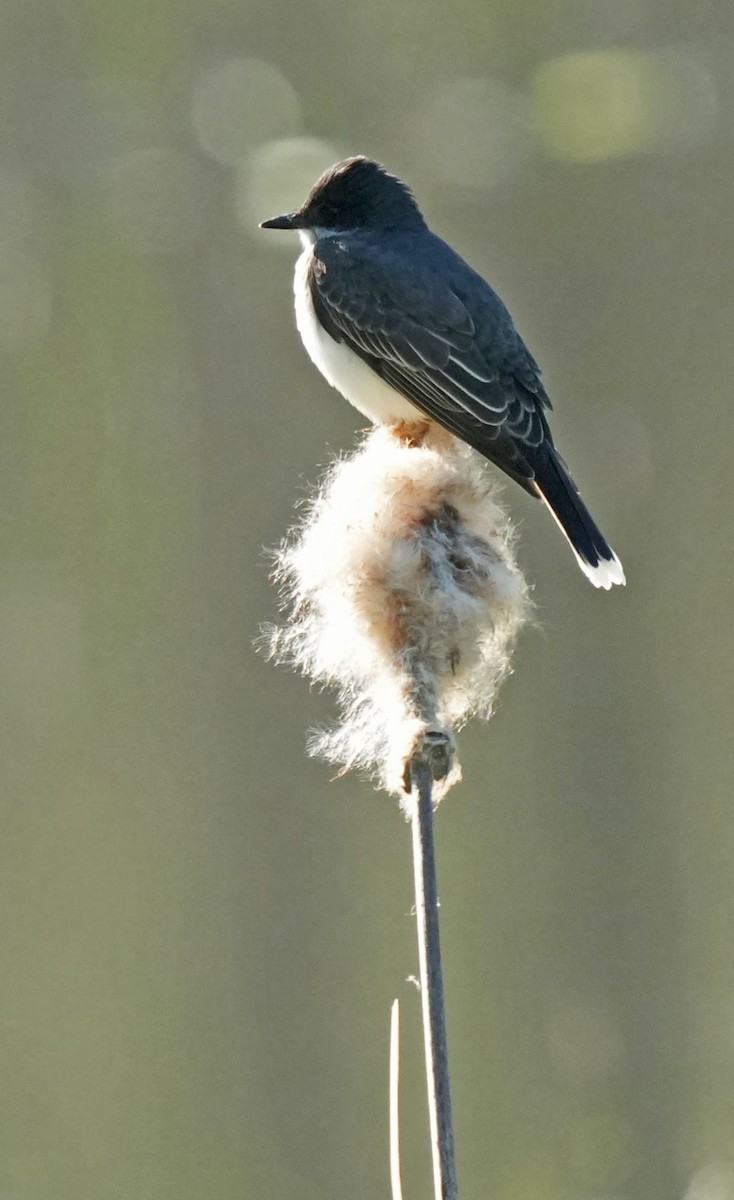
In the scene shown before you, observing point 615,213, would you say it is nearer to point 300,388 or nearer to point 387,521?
point 300,388

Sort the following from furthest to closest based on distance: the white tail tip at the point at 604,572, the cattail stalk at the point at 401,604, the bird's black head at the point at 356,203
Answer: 1. the bird's black head at the point at 356,203
2. the white tail tip at the point at 604,572
3. the cattail stalk at the point at 401,604

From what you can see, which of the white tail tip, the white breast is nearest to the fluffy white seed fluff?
the white tail tip

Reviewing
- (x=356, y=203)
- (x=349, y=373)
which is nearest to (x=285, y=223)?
(x=356, y=203)

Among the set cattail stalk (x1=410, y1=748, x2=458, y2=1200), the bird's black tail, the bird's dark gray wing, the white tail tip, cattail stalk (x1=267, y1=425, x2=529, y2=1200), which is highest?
the bird's dark gray wing

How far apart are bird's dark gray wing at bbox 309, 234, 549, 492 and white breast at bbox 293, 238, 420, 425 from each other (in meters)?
0.03

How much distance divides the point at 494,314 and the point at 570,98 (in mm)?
1872

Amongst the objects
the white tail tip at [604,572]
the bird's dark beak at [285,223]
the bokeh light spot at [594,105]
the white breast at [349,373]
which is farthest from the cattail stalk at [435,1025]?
the bokeh light spot at [594,105]

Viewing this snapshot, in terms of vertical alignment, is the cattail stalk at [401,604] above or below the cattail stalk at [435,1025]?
above

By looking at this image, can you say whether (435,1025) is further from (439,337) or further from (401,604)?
(439,337)

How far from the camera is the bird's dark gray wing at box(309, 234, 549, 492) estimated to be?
9.38 ft

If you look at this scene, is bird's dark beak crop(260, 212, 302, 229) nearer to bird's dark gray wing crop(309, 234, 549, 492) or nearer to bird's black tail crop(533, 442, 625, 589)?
bird's dark gray wing crop(309, 234, 549, 492)

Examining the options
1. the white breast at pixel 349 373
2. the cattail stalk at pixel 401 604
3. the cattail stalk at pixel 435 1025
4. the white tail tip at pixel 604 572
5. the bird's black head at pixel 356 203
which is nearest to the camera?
the cattail stalk at pixel 435 1025

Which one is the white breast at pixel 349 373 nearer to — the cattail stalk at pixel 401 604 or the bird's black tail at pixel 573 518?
the bird's black tail at pixel 573 518

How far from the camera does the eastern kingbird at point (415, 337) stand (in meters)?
2.85
